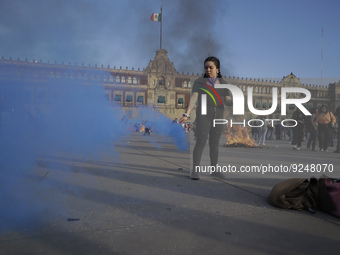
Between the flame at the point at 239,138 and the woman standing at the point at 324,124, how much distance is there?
2649 mm

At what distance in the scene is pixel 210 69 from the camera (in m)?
4.19

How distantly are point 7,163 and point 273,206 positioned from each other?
12.2 ft

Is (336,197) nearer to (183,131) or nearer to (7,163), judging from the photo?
(7,163)

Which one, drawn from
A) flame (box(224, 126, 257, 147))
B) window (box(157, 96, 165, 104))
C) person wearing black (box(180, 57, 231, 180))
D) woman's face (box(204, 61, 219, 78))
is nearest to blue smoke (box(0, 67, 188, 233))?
person wearing black (box(180, 57, 231, 180))

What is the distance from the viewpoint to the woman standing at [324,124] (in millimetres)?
8863

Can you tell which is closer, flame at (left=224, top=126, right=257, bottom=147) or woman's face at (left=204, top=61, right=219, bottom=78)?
woman's face at (left=204, top=61, right=219, bottom=78)

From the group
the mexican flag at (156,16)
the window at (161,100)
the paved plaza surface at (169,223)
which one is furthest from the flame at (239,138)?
the window at (161,100)

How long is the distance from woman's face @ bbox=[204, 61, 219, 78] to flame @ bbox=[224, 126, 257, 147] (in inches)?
290

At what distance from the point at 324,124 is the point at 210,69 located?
742 centimetres

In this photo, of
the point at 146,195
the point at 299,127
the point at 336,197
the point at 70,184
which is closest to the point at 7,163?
the point at 70,184

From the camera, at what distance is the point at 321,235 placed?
2021 mm

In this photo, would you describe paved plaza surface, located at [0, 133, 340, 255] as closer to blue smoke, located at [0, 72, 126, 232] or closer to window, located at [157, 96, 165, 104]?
blue smoke, located at [0, 72, 126, 232]

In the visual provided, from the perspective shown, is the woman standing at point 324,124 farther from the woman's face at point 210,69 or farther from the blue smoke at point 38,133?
the blue smoke at point 38,133

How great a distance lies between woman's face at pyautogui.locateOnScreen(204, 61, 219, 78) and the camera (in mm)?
4172
